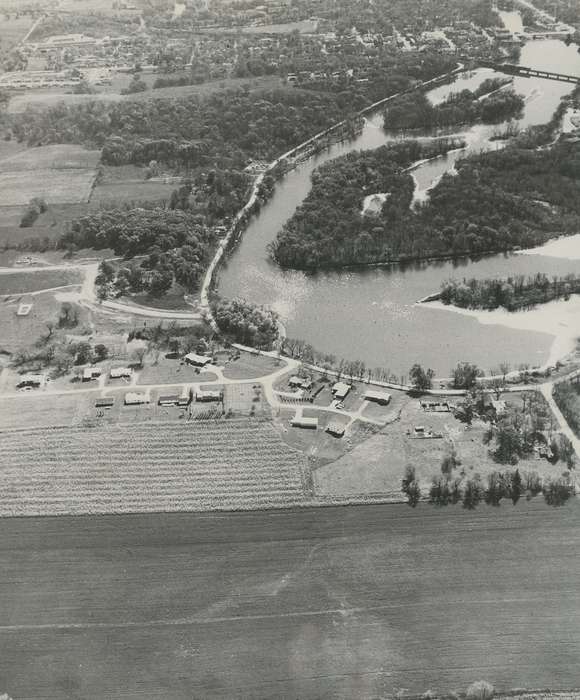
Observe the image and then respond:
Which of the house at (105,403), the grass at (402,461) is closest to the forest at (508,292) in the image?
the grass at (402,461)

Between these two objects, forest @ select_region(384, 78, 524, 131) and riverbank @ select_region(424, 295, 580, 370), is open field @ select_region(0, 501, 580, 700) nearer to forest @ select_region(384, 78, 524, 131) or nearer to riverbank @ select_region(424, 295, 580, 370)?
riverbank @ select_region(424, 295, 580, 370)

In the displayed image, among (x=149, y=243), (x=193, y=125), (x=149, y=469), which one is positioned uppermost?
(x=193, y=125)

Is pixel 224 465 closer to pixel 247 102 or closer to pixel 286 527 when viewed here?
pixel 286 527

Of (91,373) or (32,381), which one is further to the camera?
(91,373)

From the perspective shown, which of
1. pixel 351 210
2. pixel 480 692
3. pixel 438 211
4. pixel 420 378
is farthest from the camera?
pixel 351 210

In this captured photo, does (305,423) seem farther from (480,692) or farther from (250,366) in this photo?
(480,692)

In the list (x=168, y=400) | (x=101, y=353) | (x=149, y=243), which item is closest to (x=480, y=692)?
(x=168, y=400)

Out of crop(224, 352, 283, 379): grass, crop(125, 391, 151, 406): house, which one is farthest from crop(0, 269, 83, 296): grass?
crop(224, 352, 283, 379): grass

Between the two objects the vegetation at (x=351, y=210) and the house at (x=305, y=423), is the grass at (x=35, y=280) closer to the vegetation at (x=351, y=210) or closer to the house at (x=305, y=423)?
the vegetation at (x=351, y=210)
